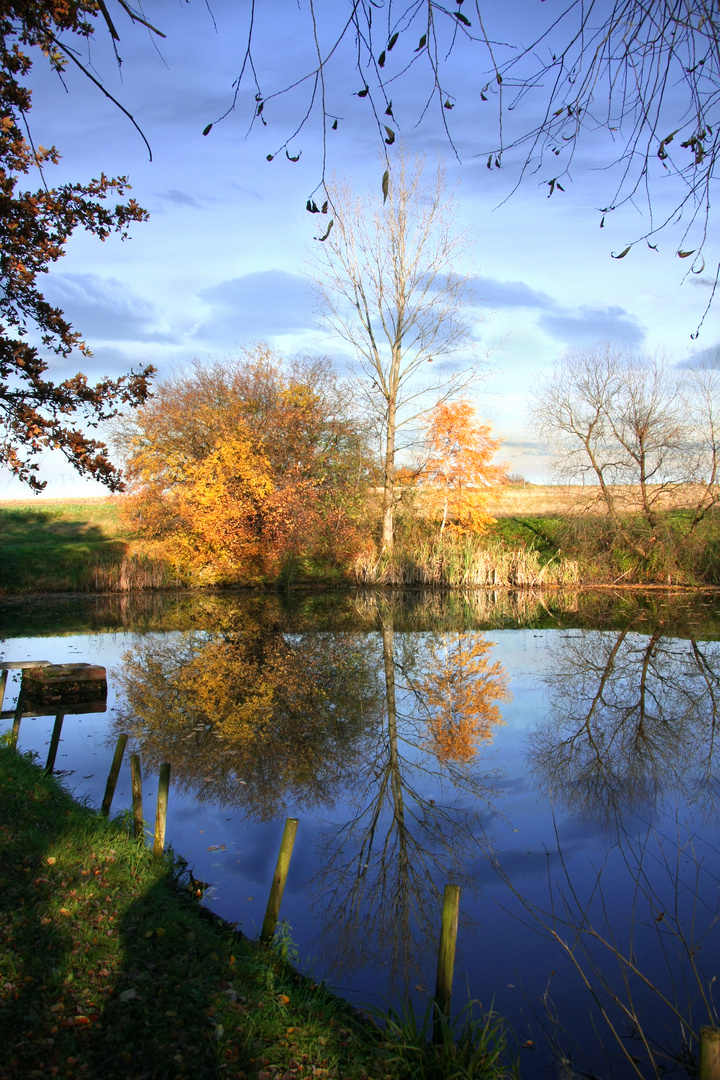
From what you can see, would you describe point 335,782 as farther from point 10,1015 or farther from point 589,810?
point 10,1015

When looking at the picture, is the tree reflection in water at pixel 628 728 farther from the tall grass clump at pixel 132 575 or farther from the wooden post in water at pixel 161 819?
the tall grass clump at pixel 132 575

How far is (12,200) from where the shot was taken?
8.63 metres

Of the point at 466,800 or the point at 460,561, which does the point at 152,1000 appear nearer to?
the point at 466,800

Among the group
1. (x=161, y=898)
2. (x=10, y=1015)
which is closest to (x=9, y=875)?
(x=161, y=898)

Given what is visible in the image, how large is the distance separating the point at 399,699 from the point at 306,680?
6.05 feet

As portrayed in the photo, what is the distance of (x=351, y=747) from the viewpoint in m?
9.42

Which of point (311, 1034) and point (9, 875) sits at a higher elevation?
point (9, 875)

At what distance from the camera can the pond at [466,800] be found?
4.56 metres

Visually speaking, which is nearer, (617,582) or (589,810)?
(589,810)

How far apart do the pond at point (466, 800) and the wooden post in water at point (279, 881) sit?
368 millimetres

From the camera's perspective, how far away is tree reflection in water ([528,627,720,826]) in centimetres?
776

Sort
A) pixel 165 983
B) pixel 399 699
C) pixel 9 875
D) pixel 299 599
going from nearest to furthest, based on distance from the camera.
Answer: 1. pixel 165 983
2. pixel 9 875
3. pixel 399 699
4. pixel 299 599

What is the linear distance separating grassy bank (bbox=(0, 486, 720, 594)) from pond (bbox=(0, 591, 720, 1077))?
23.4 ft

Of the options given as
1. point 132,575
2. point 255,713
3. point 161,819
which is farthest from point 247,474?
point 161,819
